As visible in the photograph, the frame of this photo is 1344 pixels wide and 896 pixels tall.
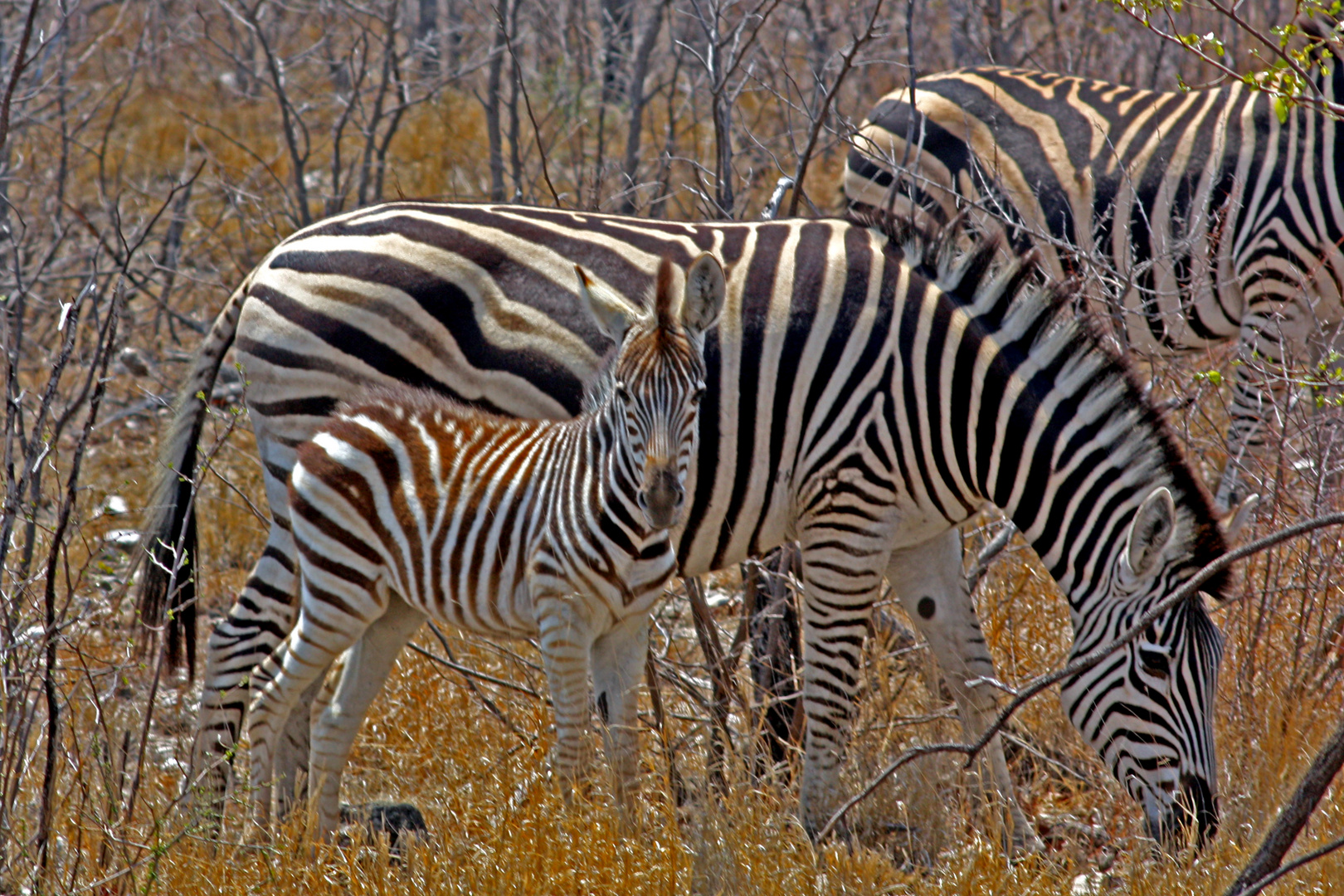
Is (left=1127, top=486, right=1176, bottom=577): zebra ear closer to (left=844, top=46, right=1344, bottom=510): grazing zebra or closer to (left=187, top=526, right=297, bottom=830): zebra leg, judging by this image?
(left=844, top=46, right=1344, bottom=510): grazing zebra

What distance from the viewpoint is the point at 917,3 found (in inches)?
480

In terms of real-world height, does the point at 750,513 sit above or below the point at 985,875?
above

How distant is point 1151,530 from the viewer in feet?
12.8

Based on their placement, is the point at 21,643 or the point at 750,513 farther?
the point at 750,513

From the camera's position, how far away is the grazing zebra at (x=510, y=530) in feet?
12.7

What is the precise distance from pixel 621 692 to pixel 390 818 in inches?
38.7

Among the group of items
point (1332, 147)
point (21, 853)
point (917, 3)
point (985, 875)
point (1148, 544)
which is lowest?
point (985, 875)

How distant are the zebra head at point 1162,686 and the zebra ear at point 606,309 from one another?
1.59m

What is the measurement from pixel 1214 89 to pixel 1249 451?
2233 millimetres

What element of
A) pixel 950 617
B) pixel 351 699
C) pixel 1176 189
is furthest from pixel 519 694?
pixel 1176 189

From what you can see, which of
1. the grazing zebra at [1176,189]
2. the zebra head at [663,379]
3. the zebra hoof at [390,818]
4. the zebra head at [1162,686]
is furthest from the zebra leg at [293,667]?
the grazing zebra at [1176,189]

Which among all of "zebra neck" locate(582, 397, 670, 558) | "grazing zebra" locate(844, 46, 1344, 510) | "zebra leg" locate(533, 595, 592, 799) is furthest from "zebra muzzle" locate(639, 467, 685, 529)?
"grazing zebra" locate(844, 46, 1344, 510)

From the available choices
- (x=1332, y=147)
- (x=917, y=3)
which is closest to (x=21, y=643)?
(x=1332, y=147)

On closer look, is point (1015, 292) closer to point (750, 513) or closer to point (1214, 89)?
point (750, 513)
